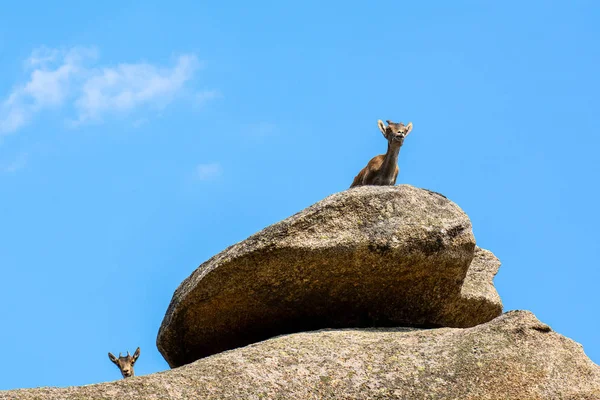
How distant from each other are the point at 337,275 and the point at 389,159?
6.69 m

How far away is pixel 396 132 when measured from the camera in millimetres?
21328

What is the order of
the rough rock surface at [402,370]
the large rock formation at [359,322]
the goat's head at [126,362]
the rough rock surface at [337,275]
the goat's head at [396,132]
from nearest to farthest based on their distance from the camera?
1. the rough rock surface at [402,370]
2. the large rock formation at [359,322]
3. the rough rock surface at [337,275]
4. the goat's head at [396,132]
5. the goat's head at [126,362]

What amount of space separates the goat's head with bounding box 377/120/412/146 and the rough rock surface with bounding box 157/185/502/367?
16.6 ft

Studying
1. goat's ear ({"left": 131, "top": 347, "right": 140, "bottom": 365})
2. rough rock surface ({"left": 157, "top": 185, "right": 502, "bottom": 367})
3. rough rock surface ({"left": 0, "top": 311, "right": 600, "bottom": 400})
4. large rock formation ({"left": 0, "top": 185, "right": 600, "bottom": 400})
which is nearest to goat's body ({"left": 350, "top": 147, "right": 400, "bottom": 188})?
large rock formation ({"left": 0, "top": 185, "right": 600, "bottom": 400})

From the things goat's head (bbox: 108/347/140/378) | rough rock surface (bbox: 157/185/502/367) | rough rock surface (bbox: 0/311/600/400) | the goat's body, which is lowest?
rough rock surface (bbox: 0/311/600/400)

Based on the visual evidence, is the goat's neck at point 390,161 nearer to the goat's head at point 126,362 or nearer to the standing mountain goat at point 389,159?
the standing mountain goat at point 389,159

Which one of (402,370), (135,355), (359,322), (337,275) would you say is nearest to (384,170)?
(359,322)

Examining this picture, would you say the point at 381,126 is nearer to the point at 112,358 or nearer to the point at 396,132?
the point at 396,132

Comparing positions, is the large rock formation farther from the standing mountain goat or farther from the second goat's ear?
the second goat's ear

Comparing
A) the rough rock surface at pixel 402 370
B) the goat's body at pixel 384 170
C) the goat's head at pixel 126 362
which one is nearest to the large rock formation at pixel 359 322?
the rough rock surface at pixel 402 370

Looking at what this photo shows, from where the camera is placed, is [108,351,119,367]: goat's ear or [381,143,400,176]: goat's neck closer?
[381,143,400,176]: goat's neck

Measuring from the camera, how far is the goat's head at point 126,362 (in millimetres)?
25094

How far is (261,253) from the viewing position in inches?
594

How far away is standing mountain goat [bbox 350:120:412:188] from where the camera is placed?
21375 mm
